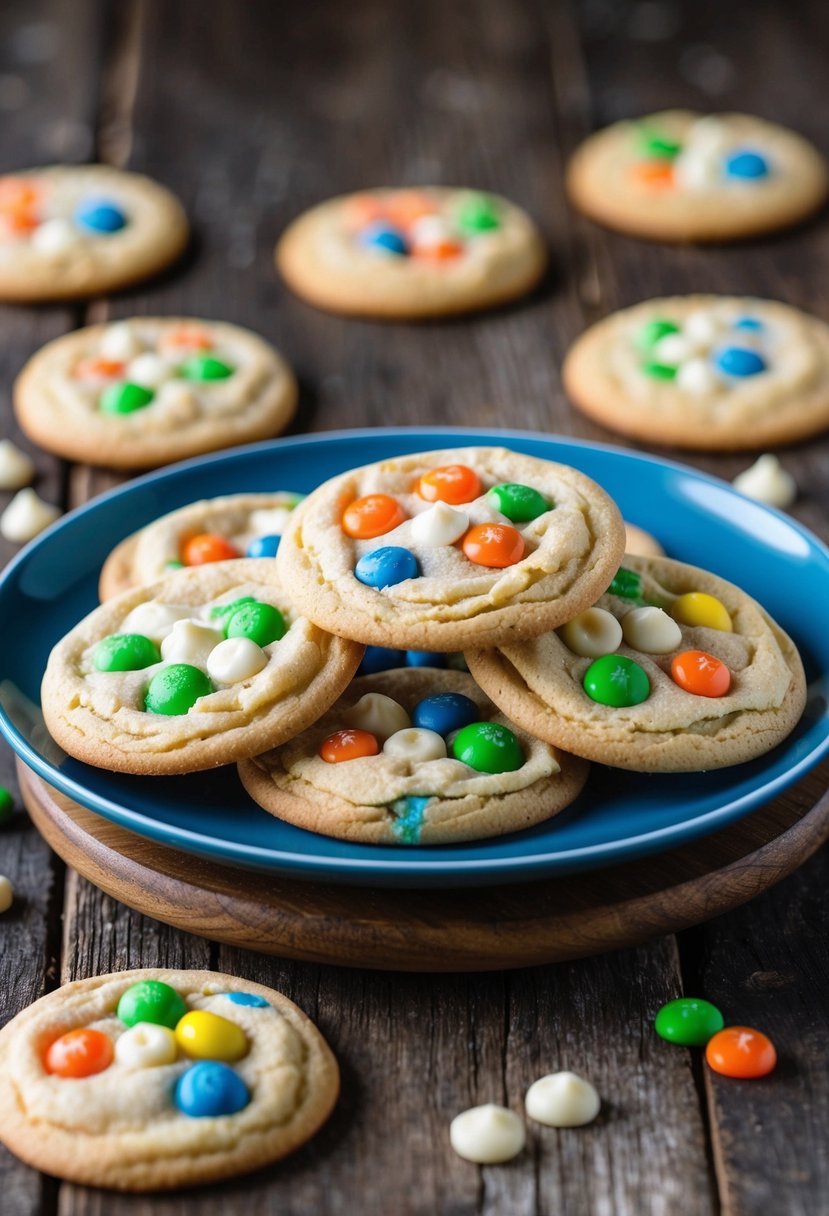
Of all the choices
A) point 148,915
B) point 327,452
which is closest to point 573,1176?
point 148,915

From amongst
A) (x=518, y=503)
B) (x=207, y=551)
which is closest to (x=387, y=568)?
(x=518, y=503)

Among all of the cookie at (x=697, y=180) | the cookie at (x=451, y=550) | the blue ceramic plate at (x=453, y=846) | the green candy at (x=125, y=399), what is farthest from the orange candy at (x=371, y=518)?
the cookie at (x=697, y=180)

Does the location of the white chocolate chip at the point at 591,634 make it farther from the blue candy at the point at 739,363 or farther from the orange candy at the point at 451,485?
the blue candy at the point at 739,363

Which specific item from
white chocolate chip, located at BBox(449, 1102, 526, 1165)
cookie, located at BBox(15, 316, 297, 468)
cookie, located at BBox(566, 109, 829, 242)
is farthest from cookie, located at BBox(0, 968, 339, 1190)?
cookie, located at BBox(566, 109, 829, 242)

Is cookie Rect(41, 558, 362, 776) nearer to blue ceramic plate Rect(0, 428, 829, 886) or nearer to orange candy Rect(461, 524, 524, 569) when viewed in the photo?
blue ceramic plate Rect(0, 428, 829, 886)

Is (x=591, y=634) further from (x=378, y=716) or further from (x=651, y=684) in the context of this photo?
(x=378, y=716)

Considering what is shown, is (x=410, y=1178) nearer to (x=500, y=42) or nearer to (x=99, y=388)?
(x=99, y=388)
